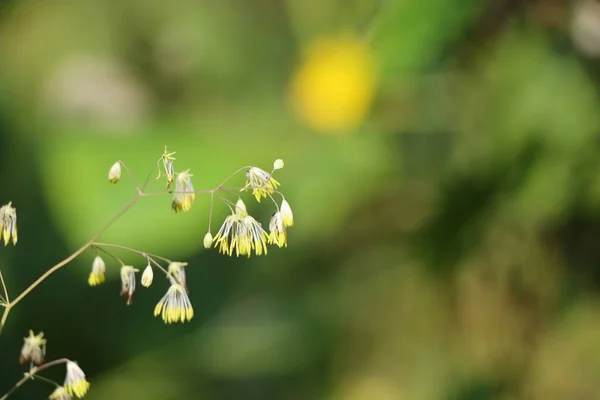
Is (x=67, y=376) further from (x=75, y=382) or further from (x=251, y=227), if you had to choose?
(x=251, y=227)

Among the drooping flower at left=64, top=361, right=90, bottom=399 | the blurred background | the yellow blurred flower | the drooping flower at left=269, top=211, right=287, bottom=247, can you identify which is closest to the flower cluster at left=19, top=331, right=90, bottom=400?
the drooping flower at left=64, top=361, right=90, bottom=399

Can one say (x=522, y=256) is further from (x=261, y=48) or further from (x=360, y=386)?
(x=261, y=48)

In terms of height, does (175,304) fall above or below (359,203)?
below

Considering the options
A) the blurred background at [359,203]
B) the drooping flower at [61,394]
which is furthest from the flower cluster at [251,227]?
the blurred background at [359,203]

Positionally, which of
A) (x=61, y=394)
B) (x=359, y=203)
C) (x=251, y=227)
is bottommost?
(x=61, y=394)

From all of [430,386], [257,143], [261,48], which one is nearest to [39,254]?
[257,143]

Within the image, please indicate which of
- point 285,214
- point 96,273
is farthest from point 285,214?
point 96,273

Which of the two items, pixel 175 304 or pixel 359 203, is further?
pixel 359 203
